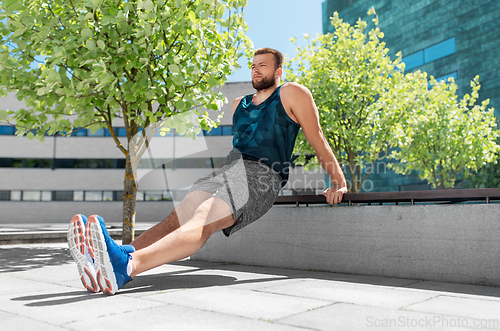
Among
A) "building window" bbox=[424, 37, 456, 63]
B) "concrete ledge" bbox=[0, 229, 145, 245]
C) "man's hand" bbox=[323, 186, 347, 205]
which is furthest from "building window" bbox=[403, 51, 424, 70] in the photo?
"man's hand" bbox=[323, 186, 347, 205]

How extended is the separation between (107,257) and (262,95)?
7.14 ft

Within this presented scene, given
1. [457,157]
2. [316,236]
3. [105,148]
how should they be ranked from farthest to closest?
1. [105,148]
2. [457,157]
3. [316,236]

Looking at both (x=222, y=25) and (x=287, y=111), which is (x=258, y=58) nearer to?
(x=287, y=111)

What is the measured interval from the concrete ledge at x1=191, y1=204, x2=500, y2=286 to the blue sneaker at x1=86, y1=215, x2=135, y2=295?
227cm

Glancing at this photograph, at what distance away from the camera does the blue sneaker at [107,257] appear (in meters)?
2.62

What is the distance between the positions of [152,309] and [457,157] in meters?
20.1

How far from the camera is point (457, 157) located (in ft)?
63.5

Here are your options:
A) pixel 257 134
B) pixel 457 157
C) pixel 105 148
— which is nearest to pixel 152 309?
pixel 257 134

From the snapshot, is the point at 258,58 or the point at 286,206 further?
the point at 286,206

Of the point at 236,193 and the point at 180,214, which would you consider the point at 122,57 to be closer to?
the point at 180,214

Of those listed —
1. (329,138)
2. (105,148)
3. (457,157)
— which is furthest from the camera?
(105,148)

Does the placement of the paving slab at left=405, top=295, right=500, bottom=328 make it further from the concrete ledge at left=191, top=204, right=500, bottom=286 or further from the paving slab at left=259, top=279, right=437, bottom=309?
the concrete ledge at left=191, top=204, right=500, bottom=286

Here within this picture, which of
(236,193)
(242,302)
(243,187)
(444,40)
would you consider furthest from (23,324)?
(444,40)

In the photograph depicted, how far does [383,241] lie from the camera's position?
13.2ft
